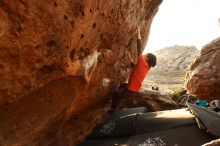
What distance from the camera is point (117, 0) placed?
807 cm

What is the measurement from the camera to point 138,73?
1051cm

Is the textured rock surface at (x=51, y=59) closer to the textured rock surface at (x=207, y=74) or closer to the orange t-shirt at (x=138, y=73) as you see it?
the orange t-shirt at (x=138, y=73)

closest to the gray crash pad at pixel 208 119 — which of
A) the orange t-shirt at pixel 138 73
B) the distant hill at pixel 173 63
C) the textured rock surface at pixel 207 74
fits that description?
the orange t-shirt at pixel 138 73

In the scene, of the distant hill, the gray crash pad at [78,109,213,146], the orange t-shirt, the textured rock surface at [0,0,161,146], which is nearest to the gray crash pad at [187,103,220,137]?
the gray crash pad at [78,109,213,146]

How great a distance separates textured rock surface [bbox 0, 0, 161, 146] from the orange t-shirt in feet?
4.30

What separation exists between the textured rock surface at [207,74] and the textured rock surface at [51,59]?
9.89m

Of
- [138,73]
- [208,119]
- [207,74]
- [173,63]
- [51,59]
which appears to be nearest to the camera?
[51,59]

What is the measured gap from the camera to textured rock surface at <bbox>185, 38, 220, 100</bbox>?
1775cm

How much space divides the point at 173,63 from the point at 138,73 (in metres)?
41.1

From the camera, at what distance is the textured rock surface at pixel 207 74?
58.2ft

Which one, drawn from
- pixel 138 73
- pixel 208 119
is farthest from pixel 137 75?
pixel 208 119

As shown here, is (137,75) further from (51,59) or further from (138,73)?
(51,59)

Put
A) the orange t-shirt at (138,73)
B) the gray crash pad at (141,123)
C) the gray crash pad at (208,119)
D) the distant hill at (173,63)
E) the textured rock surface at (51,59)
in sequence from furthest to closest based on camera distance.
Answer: the distant hill at (173,63)
the orange t-shirt at (138,73)
the gray crash pad at (141,123)
the gray crash pad at (208,119)
the textured rock surface at (51,59)

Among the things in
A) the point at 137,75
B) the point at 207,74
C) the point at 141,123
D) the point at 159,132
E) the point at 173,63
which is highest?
the point at 173,63
